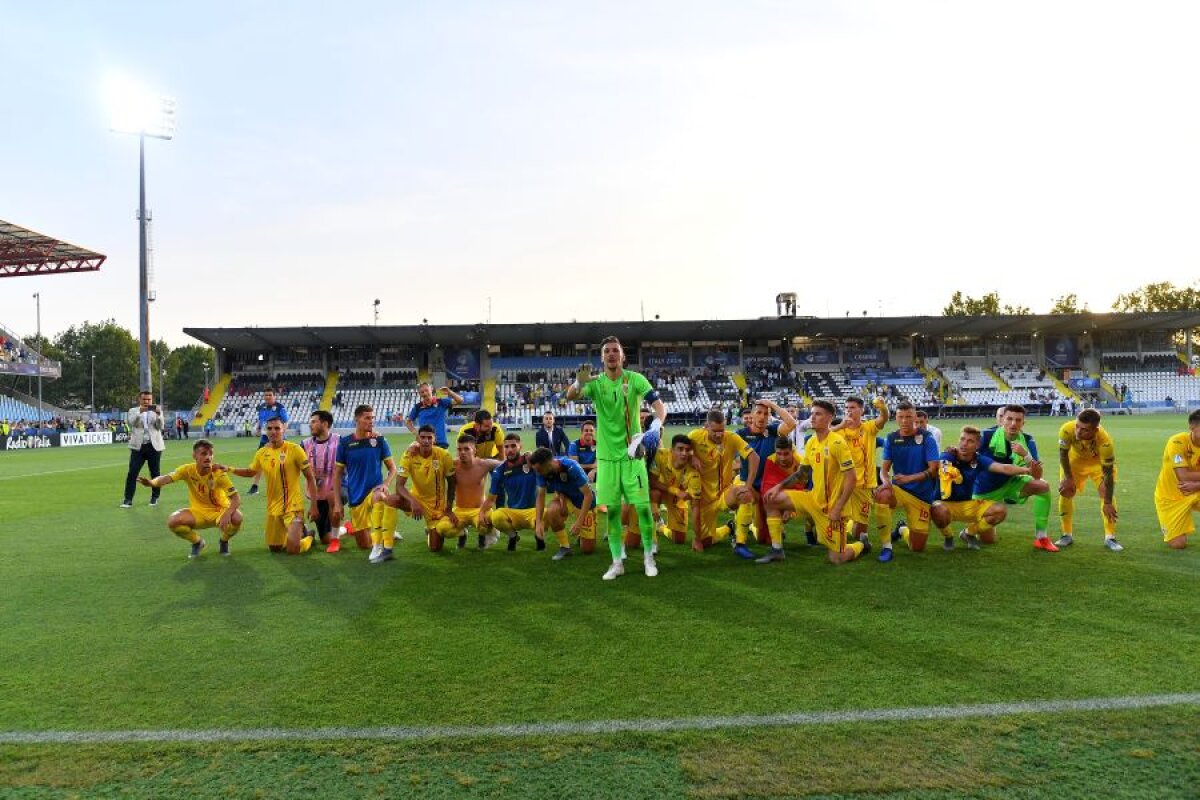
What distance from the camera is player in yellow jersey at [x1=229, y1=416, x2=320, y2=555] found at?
8094 mm

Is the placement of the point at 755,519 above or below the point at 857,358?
below

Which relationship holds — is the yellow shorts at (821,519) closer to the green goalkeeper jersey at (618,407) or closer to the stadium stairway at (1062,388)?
the green goalkeeper jersey at (618,407)

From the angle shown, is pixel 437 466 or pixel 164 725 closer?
pixel 164 725

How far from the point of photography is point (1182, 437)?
7801mm

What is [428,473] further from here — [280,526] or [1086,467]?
[1086,467]

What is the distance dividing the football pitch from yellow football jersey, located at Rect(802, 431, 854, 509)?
84 centimetres

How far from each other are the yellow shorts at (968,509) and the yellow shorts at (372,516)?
19.4 feet

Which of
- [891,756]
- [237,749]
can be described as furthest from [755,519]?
[237,749]

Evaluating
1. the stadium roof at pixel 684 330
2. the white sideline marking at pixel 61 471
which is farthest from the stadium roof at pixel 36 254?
the white sideline marking at pixel 61 471

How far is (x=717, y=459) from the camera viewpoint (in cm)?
814

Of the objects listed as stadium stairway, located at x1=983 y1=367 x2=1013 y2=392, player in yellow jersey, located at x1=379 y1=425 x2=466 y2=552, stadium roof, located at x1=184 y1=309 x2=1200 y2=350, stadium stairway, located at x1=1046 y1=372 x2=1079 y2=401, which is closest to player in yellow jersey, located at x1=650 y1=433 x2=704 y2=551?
player in yellow jersey, located at x1=379 y1=425 x2=466 y2=552

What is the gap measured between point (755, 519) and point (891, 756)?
206 inches

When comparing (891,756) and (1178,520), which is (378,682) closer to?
(891,756)

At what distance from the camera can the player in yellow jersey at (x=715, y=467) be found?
784 centimetres
